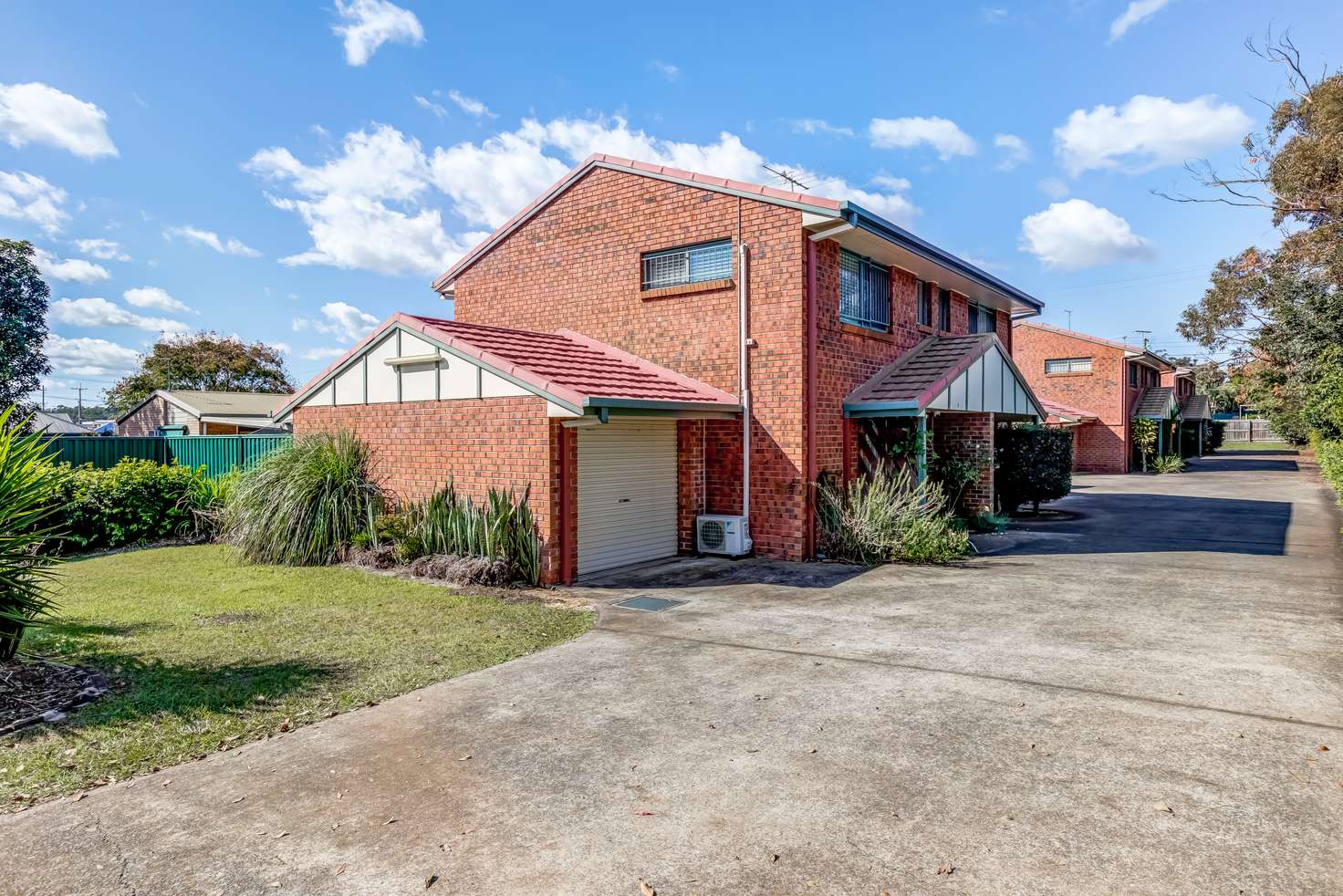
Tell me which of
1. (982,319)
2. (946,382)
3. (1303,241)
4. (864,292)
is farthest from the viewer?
(1303,241)

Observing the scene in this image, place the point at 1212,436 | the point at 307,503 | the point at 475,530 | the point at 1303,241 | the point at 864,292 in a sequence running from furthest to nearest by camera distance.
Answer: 1. the point at 1212,436
2. the point at 1303,241
3. the point at 864,292
4. the point at 307,503
5. the point at 475,530

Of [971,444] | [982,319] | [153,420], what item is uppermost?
[982,319]

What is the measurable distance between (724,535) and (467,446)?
4020mm

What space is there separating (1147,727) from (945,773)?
1.67 metres

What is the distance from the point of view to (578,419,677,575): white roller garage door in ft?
34.4

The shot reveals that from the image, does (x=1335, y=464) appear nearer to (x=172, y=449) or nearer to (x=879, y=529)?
(x=879, y=529)

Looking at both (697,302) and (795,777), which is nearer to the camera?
(795,777)

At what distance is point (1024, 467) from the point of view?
16.9 meters

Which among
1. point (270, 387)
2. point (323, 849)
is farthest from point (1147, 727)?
point (270, 387)

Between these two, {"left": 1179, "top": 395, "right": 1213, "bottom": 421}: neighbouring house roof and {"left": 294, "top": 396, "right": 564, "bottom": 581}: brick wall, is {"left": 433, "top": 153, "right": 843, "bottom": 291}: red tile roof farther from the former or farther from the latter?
{"left": 1179, "top": 395, "right": 1213, "bottom": 421}: neighbouring house roof

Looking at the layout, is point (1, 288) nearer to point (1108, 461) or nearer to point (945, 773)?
point (945, 773)

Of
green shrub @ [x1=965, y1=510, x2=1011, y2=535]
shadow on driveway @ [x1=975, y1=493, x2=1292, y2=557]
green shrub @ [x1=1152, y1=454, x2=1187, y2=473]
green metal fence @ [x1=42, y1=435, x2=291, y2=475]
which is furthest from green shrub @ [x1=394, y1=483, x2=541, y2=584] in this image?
green shrub @ [x1=1152, y1=454, x2=1187, y2=473]

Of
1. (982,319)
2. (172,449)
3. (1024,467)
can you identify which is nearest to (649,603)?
(1024,467)

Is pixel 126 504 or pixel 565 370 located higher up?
pixel 565 370
